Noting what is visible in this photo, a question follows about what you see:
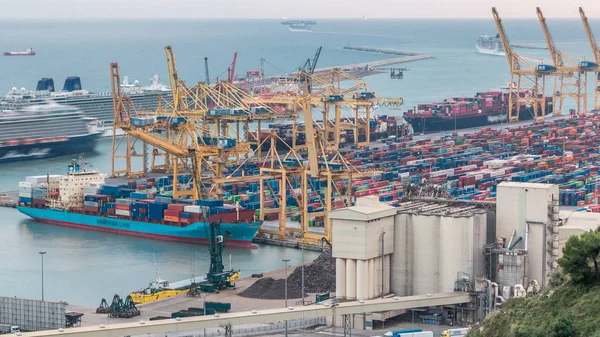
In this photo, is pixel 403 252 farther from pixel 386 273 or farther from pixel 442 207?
pixel 442 207

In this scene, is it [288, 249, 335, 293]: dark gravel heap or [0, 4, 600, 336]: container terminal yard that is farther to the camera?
[288, 249, 335, 293]: dark gravel heap

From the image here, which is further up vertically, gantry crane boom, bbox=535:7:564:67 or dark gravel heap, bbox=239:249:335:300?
gantry crane boom, bbox=535:7:564:67

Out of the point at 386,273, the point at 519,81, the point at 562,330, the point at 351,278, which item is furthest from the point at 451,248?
the point at 519,81

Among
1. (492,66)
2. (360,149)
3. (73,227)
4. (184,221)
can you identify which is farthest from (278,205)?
(492,66)

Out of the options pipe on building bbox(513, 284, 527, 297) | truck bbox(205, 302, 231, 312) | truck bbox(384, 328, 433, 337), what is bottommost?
truck bbox(205, 302, 231, 312)

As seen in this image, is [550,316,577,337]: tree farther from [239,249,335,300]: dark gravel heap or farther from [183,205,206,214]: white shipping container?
[183,205,206,214]: white shipping container

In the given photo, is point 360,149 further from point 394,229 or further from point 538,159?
point 394,229

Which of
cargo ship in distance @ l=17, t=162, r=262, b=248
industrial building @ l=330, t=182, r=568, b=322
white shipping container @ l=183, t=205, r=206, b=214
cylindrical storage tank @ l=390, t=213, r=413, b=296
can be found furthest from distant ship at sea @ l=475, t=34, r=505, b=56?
cylindrical storage tank @ l=390, t=213, r=413, b=296
